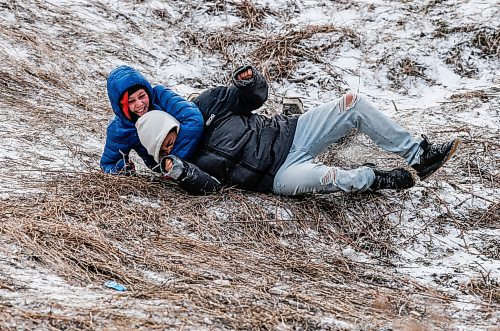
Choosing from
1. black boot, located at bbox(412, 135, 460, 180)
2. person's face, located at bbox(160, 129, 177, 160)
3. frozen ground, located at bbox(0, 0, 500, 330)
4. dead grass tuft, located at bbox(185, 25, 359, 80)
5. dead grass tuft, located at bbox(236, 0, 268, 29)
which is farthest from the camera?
dead grass tuft, located at bbox(236, 0, 268, 29)

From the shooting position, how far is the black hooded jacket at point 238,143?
13.5ft

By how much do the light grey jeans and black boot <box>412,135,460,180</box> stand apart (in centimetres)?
5

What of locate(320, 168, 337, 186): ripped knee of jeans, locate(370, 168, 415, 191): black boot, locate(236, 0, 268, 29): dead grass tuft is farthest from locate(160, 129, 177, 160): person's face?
locate(236, 0, 268, 29): dead grass tuft

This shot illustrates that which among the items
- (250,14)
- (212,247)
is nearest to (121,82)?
(212,247)

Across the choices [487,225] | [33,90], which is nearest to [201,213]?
[487,225]

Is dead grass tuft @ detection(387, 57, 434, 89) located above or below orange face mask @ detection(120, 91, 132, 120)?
below

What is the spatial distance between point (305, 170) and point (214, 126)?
651 millimetres

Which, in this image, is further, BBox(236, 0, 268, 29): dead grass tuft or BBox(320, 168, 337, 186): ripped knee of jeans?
BBox(236, 0, 268, 29): dead grass tuft

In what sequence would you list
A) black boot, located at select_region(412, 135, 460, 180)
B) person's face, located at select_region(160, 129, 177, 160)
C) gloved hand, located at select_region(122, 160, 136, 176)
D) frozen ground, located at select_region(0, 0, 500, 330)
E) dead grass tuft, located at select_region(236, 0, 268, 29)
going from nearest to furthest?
frozen ground, located at select_region(0, 0, 500, 330), black boot, located at select_region(412, 135, 460, 180), person's face, located at select_region(160, 129, 177, 160), gloved hand, located at select_region(122, 160, 136, 176), dead grass tuft, located at select_region(236, 0, 268, 29)

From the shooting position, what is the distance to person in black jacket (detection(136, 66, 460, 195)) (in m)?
4.01

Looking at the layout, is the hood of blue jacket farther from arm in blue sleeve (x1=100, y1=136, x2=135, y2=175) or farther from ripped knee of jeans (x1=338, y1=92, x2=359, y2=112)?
ripped knee of jeans (x1=338, y1=92, x2=359, y2=112)

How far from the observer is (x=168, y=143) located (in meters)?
4.10

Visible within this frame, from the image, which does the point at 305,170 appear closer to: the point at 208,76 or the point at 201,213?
the point at 201,213

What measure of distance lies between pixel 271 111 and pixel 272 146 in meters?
1.95
